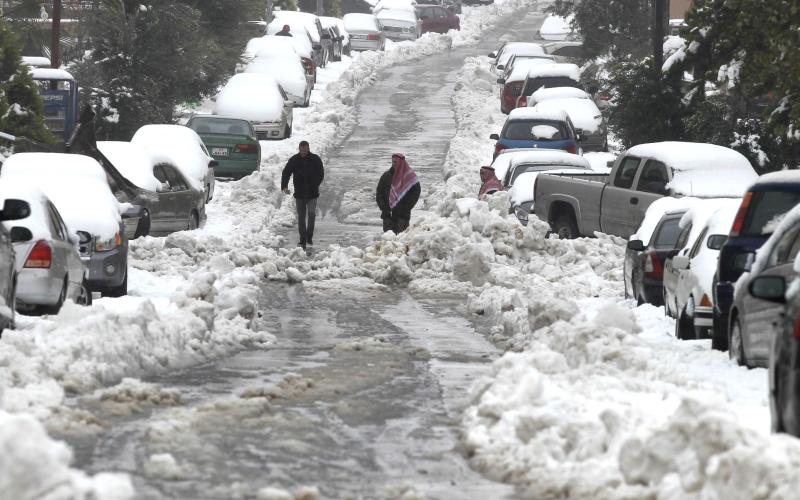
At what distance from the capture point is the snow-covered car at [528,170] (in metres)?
27.2

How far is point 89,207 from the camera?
18.3 meters

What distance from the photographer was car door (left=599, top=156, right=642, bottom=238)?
75.8ft

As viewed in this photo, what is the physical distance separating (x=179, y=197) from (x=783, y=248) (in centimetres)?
1409

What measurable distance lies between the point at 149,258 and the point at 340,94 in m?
30.1

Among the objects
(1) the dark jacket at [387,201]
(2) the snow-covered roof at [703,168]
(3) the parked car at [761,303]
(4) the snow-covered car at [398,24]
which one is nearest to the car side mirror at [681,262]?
(3) the parked car at [761,303]

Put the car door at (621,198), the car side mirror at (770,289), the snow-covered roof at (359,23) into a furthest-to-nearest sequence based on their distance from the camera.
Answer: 1. the snow-covered roof at (359,23)
2. the car door at (621,198)
3. the car side mirror at (770,289)

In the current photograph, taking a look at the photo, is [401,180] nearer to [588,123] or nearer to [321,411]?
[321,411]

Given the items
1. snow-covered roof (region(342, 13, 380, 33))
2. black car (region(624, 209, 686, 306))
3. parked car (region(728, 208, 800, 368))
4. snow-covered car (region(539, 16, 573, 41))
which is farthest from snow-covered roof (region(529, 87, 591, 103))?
parked car (region(728, 208, 800, 368))

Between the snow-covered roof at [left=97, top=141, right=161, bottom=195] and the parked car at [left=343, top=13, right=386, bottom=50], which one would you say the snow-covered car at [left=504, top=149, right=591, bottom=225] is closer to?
the snow-covered roof at [left=97, top=141, right=161, bottom=195]

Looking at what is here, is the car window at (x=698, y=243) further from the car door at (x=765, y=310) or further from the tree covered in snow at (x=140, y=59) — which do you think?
the tree covered in snow at (x=140, y=59)

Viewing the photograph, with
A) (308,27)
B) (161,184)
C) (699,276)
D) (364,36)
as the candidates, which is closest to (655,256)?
(699,276)

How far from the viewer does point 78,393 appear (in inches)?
447

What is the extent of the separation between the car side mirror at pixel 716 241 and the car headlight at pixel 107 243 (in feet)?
21.9

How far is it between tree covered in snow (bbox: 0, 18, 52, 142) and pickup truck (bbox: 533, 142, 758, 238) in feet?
31.6
